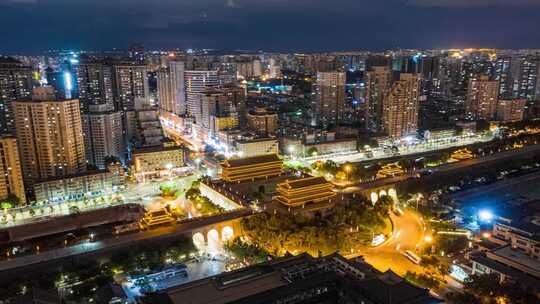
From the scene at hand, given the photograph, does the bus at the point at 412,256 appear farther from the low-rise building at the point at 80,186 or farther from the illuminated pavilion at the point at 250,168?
the low-rise building at the point at 80,186

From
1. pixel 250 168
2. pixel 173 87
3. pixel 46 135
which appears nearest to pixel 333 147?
pixel 250 168

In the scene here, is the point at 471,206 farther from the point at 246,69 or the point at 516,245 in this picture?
the point at 246,69

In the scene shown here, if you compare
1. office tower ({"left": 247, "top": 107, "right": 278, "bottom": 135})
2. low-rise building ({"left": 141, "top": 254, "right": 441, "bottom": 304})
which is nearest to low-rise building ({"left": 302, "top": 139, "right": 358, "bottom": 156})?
office tower ({"left": 247, "top": 107, "right": 278, "bottom": 135})

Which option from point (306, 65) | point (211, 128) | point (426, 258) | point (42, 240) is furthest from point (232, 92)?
point (306, 65)

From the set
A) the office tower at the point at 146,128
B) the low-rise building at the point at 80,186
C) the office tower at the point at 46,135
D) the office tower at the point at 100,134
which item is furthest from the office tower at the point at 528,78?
the office tower at the point at 46,135

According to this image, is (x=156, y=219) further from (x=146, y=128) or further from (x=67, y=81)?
(x=67, y=81)

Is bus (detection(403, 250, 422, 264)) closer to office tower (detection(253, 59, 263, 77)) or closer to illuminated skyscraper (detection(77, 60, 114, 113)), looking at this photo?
illuminated skyscraper (detection(77, 60, 114, 113))
